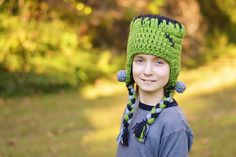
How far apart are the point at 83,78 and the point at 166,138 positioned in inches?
353

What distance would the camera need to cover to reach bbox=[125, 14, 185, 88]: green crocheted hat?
2816 millimetres

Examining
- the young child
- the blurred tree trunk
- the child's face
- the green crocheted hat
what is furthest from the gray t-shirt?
the blurred tree trunk

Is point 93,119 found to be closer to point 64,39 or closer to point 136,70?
point 64,39

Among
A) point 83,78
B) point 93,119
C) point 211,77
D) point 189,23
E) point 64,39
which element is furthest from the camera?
point 189,23

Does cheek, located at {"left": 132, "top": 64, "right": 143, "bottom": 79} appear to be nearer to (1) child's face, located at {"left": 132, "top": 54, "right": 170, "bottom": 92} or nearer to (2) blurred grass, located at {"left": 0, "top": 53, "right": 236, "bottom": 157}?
(1) child's face, located at {"left": 132, "top": 54, "right": 170, "bottom": 92}

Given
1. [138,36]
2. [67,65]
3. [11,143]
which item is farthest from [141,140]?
[67,65]

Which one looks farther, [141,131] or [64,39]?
[64,39]

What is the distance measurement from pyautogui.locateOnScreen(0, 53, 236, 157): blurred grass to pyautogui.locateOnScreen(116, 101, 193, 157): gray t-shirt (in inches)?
153

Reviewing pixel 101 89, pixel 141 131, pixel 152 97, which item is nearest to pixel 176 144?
pixel 141 131

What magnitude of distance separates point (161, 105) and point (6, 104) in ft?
24.4

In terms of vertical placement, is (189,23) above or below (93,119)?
above

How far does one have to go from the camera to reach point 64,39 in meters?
11.5

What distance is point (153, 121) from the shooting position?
110 inches

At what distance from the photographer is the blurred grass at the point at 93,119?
698cm
